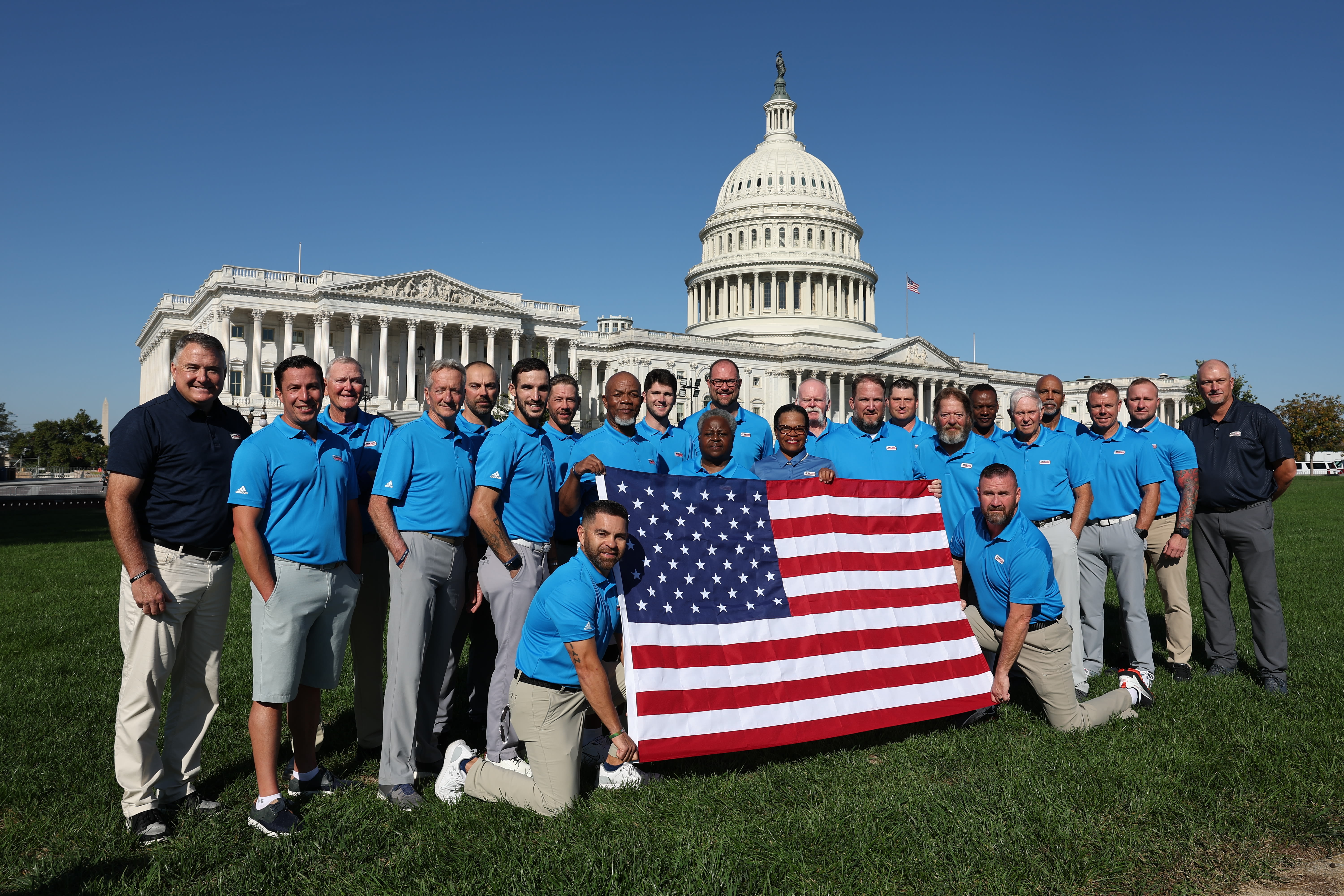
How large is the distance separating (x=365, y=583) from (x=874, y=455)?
456 cm

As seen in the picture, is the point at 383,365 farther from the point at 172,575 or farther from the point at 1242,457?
the point at 1242,457

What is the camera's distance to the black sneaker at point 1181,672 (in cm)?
816

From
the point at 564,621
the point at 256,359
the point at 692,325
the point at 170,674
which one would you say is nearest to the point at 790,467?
the point at 564,621

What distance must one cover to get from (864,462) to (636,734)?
3723mm

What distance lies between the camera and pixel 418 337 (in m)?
70.7

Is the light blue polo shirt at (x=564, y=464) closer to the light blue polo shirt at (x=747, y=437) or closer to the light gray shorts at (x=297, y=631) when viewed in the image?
the light blue polo shirt at (x=747, y=437)

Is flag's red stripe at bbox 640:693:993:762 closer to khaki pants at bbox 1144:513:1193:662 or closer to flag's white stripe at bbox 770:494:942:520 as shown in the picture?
flag's white stripe at bbox 770:494:942:520

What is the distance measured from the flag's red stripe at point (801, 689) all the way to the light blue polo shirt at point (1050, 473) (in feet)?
5.09

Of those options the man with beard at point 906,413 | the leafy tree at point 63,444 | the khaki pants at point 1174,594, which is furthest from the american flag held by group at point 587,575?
the leafy tree at point 63,444

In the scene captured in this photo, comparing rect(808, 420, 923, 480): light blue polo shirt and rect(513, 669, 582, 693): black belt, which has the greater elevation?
rect(808, 420, 923, 480): light blue polo shirt

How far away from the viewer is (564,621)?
5129mm

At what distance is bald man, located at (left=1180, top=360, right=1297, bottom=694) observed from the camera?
814 cm

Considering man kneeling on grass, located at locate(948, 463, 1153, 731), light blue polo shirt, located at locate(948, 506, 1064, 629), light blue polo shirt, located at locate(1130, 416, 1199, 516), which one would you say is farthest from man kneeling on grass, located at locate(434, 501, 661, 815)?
light blue polo shirt, located at locate(1130, 416, 1199, 516)

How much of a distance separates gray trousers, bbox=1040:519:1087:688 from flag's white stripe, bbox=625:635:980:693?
1100 millimetres
